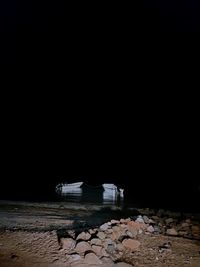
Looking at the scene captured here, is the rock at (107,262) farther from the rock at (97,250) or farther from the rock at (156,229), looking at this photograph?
the rock at (156,229)

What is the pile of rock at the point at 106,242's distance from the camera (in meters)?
5.45

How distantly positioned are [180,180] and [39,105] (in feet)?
88.9

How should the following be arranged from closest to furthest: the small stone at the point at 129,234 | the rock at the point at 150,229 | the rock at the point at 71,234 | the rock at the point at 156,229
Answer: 1. the rock at the point at 71,234
2. the small stone at the point at 129,234
3. the rock at the point at 150,229
4. the rock at the point at 156,229

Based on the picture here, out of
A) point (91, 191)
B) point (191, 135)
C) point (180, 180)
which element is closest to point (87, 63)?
point (191, 135)

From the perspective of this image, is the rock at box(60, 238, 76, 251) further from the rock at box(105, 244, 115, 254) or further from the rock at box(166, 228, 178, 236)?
the rock at box(166, 228, 178, 236)

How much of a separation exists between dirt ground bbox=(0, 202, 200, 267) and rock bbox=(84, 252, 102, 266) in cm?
30

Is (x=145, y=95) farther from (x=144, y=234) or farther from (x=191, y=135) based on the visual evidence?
(x=144, y=234)

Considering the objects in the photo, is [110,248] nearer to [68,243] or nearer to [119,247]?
[119,247]

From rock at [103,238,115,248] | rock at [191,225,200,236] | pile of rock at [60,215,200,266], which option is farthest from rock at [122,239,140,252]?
rock at [191,225,200,236]

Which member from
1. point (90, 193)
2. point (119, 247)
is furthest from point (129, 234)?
point (90, 193)

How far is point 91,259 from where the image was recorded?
5402 mm

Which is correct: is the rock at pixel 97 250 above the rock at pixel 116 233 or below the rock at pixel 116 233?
below

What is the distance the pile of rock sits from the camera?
214 inches

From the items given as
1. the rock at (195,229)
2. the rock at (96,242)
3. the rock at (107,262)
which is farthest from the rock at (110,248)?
the rock at (195,229)
